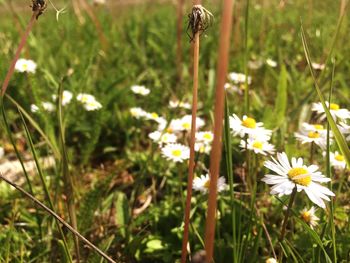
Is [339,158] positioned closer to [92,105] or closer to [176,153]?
[176,153]

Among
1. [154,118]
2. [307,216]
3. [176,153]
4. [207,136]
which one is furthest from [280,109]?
[307,216]

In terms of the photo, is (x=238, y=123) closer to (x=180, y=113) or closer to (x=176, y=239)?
(x=176, y=239)

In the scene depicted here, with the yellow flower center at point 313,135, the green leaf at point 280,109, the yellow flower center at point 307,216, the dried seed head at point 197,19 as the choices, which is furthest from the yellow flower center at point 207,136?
the dried seed head at point 197,19

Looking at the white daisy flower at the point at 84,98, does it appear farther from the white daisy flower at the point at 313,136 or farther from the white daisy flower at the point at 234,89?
the white daisy flower at the point at 313,136

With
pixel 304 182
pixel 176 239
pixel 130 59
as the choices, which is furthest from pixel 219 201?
pixel 130 59

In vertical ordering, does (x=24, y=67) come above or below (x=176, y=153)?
above

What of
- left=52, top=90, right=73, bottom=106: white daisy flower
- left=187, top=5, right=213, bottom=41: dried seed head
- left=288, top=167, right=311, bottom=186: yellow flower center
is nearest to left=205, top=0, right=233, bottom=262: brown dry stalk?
left=187, top=5, right=213, bottom=41: dried seed head
